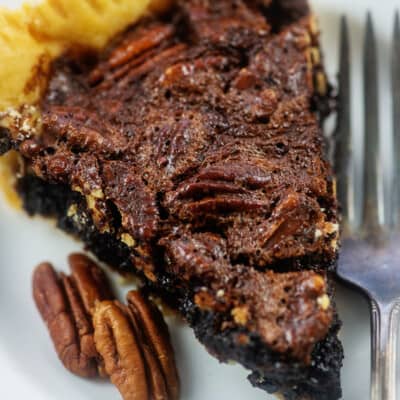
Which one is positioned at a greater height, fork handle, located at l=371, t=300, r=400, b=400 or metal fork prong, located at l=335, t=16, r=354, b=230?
metal fork prong, located at l=335, t=16, r=354, b=230

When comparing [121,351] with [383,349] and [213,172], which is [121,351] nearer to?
[213,172]

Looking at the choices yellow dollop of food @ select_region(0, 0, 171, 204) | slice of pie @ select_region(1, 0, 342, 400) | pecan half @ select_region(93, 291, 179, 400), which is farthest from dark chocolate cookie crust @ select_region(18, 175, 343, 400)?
yellow dollop of food @ select_region(0, 0, 171, 204)

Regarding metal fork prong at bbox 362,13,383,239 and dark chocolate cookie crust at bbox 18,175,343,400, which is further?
metal fork prong at bbox 362,13,383,239

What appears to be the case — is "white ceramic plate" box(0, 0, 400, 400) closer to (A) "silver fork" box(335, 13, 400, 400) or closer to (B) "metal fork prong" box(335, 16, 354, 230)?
(A) "silver fork" box(335, 13, 400, 400)

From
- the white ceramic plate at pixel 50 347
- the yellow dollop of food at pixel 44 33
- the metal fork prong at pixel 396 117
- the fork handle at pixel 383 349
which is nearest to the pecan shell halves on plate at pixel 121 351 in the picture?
the white ceramic plate at pixel 50 347

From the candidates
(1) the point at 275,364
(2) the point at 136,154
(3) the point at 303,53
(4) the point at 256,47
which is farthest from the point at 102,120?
(1) the point at 275,364

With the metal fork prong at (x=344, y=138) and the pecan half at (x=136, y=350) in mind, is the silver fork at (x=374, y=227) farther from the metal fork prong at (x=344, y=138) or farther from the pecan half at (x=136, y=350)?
the pecan half at (x=136, y=350)
